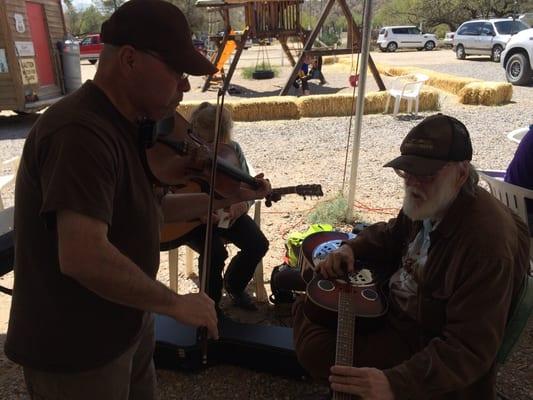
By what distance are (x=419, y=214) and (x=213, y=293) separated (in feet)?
5.19

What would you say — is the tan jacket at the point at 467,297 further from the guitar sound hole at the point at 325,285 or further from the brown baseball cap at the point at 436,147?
the guitar sound hole at the point at 325,285

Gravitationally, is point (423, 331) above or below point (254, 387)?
above

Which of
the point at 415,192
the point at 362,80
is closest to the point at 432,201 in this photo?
the point at 415,192

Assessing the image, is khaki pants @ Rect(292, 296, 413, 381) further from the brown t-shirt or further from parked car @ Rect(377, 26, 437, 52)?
parked car @ Rect(377, 26, 437, 52)

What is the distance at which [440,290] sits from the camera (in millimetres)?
1737

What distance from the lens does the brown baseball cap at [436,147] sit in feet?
5.84

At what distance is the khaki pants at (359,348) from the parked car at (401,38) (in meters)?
29.8

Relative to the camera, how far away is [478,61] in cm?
2077

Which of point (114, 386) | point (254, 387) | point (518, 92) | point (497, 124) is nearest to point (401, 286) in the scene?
point (254, 387)

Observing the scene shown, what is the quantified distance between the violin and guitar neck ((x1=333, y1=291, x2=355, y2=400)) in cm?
75

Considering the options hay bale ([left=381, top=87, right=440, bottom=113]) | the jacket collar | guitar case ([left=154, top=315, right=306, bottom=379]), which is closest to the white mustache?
the jacket collar

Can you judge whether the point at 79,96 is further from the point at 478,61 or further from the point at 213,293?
the point at 478,61

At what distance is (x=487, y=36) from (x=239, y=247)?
20.3 metres

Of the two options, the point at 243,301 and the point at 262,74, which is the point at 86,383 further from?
the point at 262,74
